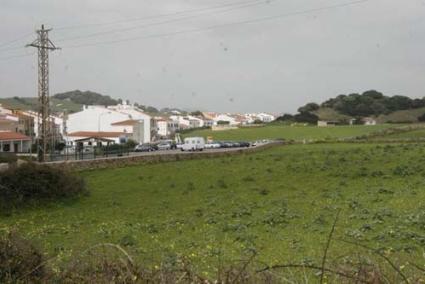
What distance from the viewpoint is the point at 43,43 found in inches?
2283

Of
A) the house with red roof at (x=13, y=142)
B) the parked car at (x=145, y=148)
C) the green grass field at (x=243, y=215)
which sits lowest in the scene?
the green grass field at (x=243, y=215)

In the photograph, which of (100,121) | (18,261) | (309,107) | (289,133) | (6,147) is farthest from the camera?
(309,107)

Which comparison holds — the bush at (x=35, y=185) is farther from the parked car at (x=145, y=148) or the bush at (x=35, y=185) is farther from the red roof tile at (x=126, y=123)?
the red roof tile at (x=126, y=123)

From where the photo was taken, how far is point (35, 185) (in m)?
25.5

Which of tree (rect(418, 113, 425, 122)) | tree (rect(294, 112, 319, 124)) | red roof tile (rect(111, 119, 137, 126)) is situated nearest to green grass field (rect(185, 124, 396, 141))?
red roof tile (rect(111, 119, 137, 126))

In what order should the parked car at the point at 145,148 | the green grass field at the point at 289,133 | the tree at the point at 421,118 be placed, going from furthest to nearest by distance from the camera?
1. the tree at the point at 421,118
2. the green grass field at the point at 289,133
3. the parked car at the point at 145,148

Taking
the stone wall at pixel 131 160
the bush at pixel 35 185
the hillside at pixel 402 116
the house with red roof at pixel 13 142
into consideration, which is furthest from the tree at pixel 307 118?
the bush at pixel 35 185

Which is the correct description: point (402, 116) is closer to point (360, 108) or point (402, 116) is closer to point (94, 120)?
point (360, 108)

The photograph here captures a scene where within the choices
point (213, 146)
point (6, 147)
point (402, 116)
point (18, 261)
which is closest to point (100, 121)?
point (6, 147)

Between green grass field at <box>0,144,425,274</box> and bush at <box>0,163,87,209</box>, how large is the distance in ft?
3.09

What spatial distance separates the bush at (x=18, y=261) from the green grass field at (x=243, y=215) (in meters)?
0.43

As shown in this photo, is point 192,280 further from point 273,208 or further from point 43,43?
point 43,43

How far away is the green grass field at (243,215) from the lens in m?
12.8

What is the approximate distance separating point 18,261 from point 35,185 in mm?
21255
